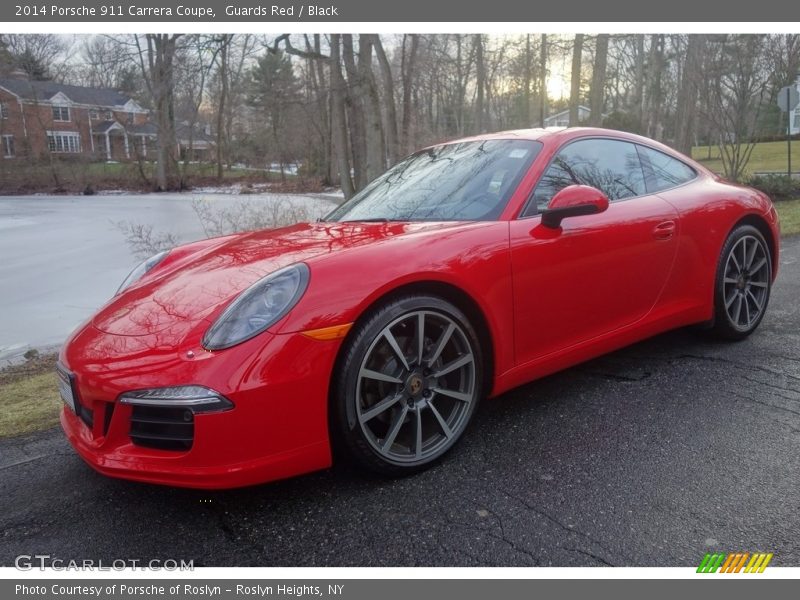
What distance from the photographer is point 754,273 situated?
4.15 metres

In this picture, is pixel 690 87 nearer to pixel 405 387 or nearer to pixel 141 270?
pixel 141 270

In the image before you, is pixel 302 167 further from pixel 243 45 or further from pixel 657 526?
pixel 657 526

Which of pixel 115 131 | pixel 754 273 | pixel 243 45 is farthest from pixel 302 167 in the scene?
pixel 754 273

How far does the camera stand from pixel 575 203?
2.82 m

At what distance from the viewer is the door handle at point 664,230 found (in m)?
3.40

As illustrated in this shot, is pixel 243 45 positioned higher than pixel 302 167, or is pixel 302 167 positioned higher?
pixel 243 45

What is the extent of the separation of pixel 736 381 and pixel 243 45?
45.5ft

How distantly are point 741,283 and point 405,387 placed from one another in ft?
→ 9.05

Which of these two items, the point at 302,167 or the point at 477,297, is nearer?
the point at 477,297

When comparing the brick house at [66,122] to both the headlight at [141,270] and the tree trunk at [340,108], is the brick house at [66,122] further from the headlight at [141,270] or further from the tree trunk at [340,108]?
the headlight at [141,270]

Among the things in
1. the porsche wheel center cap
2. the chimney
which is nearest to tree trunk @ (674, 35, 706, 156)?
the porsche wheel center cap

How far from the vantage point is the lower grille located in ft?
6.83

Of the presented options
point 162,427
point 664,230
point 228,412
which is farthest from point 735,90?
point 162,427

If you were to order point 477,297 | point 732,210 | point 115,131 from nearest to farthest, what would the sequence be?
1. point 477,297
2. point 732,210
3. point 115,131
